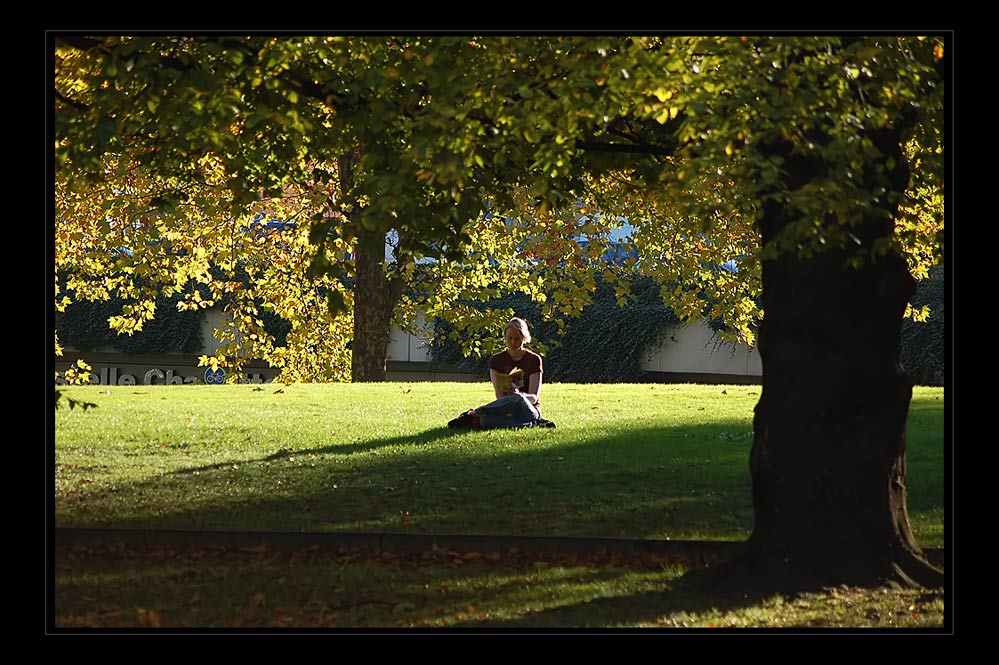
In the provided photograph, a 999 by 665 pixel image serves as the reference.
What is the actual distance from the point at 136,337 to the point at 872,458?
940 inches

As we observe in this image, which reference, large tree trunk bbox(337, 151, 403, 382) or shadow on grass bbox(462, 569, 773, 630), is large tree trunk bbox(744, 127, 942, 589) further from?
large tree trunk bbox(337, 151, 403, 382)

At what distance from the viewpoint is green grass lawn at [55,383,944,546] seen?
32.8 ft

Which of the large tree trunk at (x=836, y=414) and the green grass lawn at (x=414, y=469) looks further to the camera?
the green grass lawn at (x=414, y=469)

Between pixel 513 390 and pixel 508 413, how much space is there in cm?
44

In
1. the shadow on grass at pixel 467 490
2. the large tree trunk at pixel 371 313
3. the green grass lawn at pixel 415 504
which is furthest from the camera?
the large tree trunk at pixel 371 313

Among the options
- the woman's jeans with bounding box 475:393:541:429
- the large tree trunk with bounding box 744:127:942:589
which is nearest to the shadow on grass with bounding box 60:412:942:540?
the woman's jeans with bounding box 475:393:541:429

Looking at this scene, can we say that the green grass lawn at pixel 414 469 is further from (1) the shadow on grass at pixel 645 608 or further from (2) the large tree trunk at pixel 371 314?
(2) the large tree trunk at pixel 371 314

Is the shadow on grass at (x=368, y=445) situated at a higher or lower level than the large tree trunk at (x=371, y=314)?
lower

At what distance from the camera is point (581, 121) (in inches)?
301

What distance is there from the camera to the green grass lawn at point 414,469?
32.8 feet

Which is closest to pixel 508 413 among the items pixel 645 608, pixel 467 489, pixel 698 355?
→ pixel 467 489

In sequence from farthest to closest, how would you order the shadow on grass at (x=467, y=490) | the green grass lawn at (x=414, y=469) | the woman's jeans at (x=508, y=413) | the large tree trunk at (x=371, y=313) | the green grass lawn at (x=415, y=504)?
1. the large tree trunk at (x=371, y=313)
2. the woman's jeans at (x=508, y=413)
3. the green grass lawn at (x=414, y=469)
4. the shadow on grass at (x=467, y=490)
5. the green grass lawn at (x=415, y=504)

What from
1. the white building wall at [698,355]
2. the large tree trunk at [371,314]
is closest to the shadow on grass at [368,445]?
the large tree trunk at [371,314]
